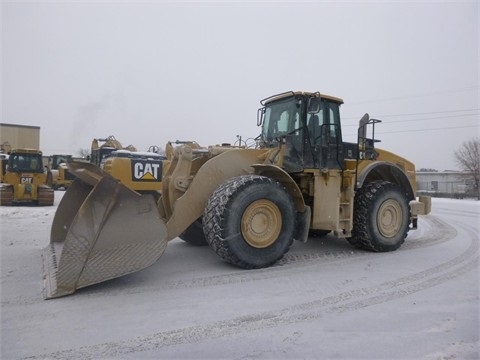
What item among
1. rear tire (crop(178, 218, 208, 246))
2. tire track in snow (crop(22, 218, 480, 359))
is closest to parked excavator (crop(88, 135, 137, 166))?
rear tire (crop(178, 218, 208, 246))

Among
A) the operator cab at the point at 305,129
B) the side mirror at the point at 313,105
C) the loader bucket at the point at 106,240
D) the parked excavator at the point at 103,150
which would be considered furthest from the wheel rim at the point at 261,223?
the parked excavator at the point at 103,150

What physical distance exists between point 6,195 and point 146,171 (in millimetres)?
12299

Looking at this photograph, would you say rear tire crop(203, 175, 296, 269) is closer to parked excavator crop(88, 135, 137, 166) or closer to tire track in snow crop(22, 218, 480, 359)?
tire track in snow crop(22, 218, 480, 359)

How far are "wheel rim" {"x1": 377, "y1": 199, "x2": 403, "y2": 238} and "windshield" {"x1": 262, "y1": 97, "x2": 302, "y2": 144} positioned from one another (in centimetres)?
212

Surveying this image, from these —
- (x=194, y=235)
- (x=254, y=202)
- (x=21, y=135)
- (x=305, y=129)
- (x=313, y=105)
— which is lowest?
(x=194, y=235)

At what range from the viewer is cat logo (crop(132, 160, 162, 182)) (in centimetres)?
498

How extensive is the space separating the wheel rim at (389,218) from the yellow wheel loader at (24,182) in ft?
42.5

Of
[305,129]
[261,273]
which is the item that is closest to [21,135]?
[305,129]

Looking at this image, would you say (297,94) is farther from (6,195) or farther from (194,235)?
(6,195)

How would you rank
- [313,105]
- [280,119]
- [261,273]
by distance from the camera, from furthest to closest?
1. [280,119]
2. [313,105]
3. [261,273]

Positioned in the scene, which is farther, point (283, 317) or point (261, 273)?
point (261, 273)

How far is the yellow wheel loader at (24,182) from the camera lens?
14648mm

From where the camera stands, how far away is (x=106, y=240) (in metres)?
4.10

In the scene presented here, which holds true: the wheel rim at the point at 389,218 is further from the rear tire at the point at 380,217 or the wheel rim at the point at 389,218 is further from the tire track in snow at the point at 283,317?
the tire track in snow at the point at 283,317
